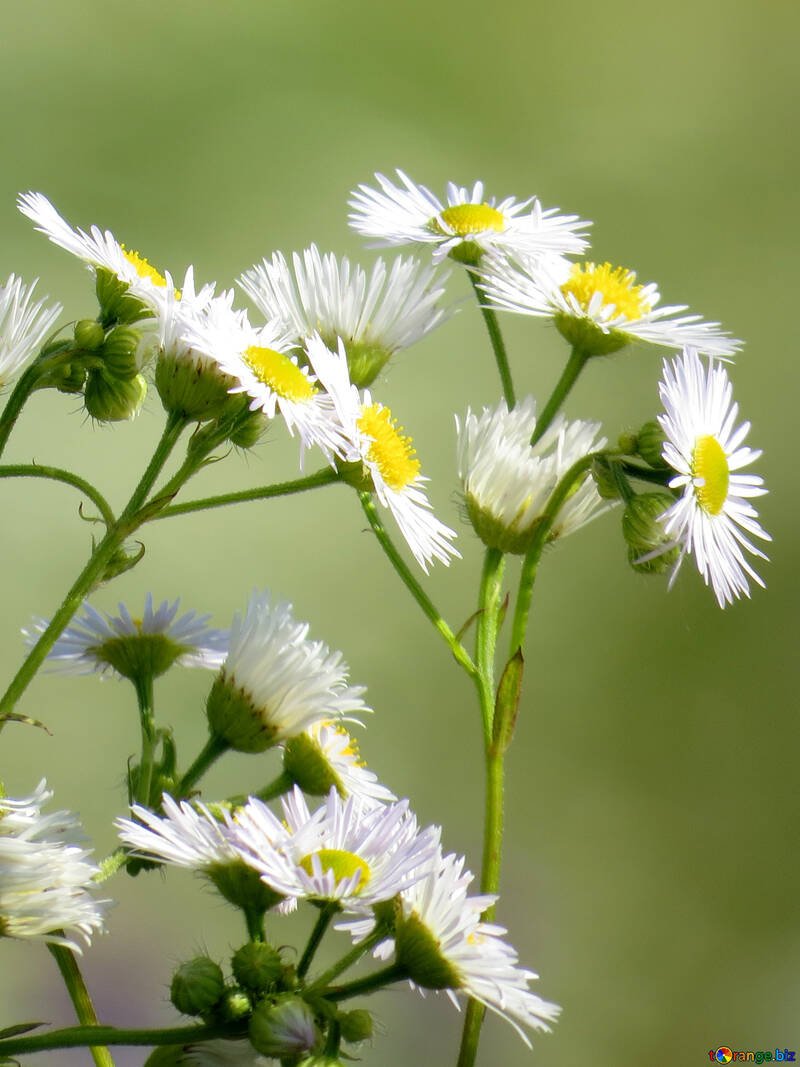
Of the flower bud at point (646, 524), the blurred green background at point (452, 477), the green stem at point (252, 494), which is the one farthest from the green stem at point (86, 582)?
the blurred green background at point (452, 477)

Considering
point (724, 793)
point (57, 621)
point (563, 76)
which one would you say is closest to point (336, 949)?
point (724, 793)

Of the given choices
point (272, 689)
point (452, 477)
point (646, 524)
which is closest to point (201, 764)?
point (272, 689)

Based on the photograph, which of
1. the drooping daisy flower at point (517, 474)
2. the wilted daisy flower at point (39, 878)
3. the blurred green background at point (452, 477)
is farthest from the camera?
the blurred green background at point (452, 477)

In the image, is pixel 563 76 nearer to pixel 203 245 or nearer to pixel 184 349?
pixel 203 245

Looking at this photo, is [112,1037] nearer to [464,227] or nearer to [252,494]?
[252,494]

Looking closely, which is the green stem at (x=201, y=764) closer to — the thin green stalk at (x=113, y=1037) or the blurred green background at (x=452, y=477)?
the thin green stalk at (x=113, y=1037)

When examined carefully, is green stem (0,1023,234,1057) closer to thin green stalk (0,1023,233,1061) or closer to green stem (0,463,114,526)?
thin green stalk (0,1023,233,1061)
